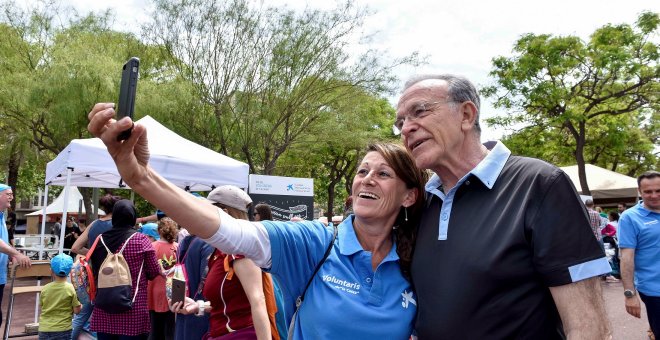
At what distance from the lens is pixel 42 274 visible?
731cm

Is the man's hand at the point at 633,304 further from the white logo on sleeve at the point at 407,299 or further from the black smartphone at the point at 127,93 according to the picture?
the black smartphone at the point at 127,93

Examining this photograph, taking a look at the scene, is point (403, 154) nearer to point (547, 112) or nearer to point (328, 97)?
point (328, 97)

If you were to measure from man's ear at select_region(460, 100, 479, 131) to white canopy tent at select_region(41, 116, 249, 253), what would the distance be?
6.16 m

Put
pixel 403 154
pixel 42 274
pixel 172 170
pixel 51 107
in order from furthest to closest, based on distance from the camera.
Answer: pixel 51 107 → pixel 172 170 → pixel 42 274 → pixel 403 154

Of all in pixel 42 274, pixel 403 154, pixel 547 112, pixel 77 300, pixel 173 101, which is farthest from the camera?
pixel 547 112

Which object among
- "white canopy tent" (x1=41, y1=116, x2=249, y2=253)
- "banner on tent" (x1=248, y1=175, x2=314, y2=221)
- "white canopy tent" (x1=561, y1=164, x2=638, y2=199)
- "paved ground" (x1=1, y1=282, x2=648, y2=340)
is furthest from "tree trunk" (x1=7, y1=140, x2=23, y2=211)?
"white canopy tent" (x1=561, y1=164, x2=638, y2=199)

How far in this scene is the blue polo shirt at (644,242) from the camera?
4742 millimetres

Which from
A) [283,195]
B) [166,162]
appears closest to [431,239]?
[166,162]

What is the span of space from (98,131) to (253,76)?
57.0ft

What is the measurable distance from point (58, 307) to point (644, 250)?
6087 mm

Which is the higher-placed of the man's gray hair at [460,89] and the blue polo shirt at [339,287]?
the man's gray hair at [460,89]

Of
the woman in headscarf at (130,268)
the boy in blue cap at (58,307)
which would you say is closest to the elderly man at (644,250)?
the woman in headscarf at (130,268)

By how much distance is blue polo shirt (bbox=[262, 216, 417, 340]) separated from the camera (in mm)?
1987

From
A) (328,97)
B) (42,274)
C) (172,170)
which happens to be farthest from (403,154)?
(328,97)
